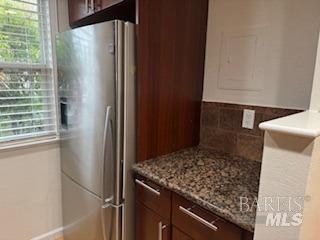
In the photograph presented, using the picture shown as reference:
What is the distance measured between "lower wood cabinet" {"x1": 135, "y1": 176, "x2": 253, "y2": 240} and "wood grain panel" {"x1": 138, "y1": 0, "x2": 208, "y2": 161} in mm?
252

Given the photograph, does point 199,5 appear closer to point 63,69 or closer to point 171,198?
point 63,69

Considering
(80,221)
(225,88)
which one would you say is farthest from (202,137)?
(80,221)

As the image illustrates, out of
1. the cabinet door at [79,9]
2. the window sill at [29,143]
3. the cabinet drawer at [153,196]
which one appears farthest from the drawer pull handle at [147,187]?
the cabinet door at [79,9]

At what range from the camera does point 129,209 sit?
1508mm

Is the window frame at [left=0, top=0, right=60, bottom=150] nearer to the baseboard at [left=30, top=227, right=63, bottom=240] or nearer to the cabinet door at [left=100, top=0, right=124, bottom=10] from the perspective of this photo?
the cabinet door at [left=100, top=0, right=124, bottom=10]

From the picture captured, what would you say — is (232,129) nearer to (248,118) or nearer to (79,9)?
(248,118)

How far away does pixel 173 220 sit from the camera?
124 centimetres

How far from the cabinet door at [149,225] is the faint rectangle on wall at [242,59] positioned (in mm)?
986

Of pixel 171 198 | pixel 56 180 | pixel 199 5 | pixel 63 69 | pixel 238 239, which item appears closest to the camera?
pixel 238 239

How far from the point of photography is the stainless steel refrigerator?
1.33 meters

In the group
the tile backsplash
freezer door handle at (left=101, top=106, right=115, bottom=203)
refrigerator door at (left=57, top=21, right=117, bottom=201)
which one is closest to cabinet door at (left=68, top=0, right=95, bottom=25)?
refrigerator door at (left=57, top=21, right=117, bottom=201)

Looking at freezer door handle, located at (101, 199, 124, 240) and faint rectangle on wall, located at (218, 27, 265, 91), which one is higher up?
faint rectangle on wall, located at (218, 27, 265, 91)

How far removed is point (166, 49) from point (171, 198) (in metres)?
0.89

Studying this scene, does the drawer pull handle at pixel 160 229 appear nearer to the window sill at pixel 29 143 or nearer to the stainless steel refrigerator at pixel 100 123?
the stainless steel refrigerator at pixel 100 123
